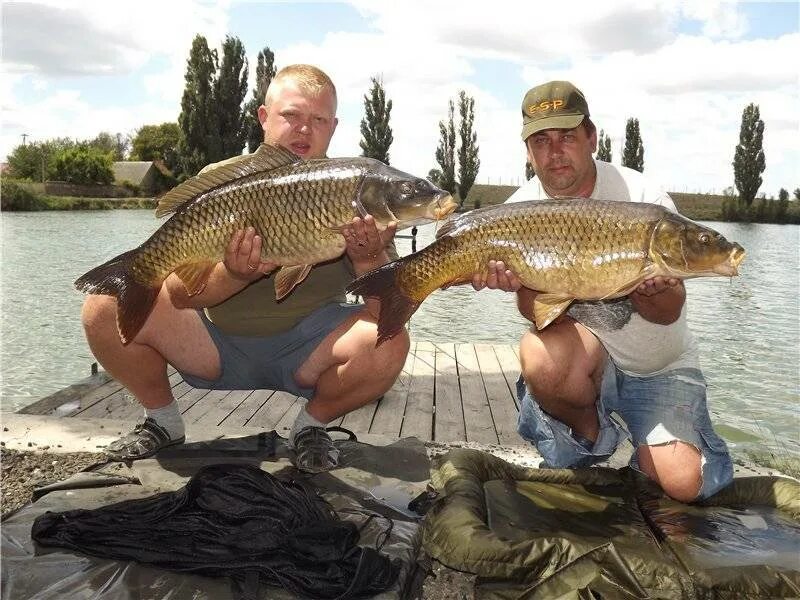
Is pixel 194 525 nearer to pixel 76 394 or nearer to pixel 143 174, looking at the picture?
pixel 76 394

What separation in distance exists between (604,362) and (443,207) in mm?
726

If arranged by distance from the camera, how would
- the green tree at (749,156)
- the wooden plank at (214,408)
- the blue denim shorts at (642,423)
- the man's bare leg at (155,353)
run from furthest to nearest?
the green tree at (749,156) → the wooden plank at (214,408) → the man's bare leg at (155,353) → the blue denim shorts at (642,423)

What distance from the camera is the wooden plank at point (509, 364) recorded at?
3.79 metres

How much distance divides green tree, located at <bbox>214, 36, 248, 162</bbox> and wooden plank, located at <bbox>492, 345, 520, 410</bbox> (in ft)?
90.1

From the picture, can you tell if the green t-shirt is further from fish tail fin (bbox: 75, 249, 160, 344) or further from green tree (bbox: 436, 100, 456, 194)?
green tree (bbox: 436, 100, 456, 194)

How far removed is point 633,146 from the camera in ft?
121

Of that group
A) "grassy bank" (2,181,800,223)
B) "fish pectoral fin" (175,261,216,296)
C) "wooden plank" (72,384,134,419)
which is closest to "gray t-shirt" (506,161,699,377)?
"fish pectoral fin" (175,261,216,296)

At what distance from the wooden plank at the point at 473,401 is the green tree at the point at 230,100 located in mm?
27750

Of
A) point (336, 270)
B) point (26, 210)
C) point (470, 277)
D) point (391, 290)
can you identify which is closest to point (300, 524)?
point (391, 290)

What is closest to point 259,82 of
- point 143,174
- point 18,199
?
point 18,199

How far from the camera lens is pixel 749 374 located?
688cm

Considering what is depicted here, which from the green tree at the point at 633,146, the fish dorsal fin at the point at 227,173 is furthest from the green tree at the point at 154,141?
the fish dorsal fin at the point at 227,173

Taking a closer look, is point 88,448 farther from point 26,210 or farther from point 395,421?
point 26,210

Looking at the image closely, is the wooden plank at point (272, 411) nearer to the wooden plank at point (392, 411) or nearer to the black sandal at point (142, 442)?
the wooden plank at point (392, 411)
